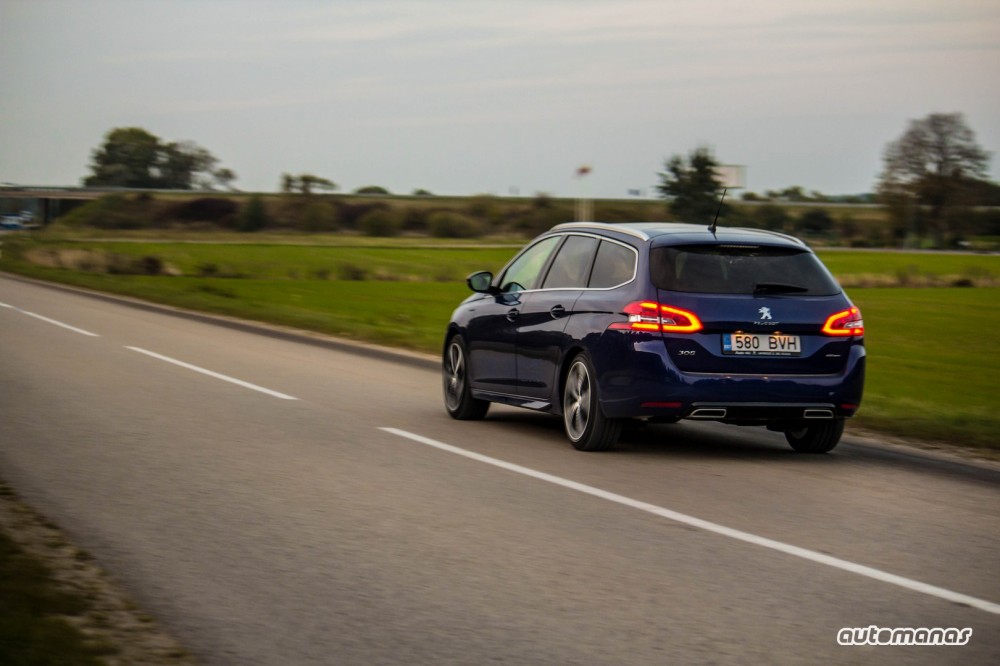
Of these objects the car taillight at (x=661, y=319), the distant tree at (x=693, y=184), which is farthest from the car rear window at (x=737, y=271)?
the distant tree at (x=693, y=184)

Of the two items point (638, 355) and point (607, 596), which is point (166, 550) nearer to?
point (607, 596)

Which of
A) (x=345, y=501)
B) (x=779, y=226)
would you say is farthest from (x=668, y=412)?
(x=779, y=226)

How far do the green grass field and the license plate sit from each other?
230 cm

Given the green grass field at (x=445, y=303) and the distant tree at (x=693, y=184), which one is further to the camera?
the distant tree at (x=693, y=184)

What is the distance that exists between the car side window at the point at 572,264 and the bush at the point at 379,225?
132913 mm

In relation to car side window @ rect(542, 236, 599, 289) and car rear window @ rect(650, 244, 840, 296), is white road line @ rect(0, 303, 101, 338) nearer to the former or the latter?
car side window @ rect(542, 236, 599, 289)

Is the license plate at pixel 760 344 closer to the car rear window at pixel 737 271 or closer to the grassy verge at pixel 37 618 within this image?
the car rear window at pixel 737 271

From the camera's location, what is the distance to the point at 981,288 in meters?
60.1

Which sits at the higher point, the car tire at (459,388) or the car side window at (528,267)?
the car side window at (528,267)

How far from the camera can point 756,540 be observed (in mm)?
7285

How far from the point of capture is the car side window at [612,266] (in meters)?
10.4

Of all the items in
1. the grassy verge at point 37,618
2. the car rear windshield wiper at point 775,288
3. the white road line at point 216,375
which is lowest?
the white road line at point 216,375

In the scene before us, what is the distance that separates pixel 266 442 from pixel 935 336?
25.4 metres

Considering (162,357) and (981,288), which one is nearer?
(162,357)
